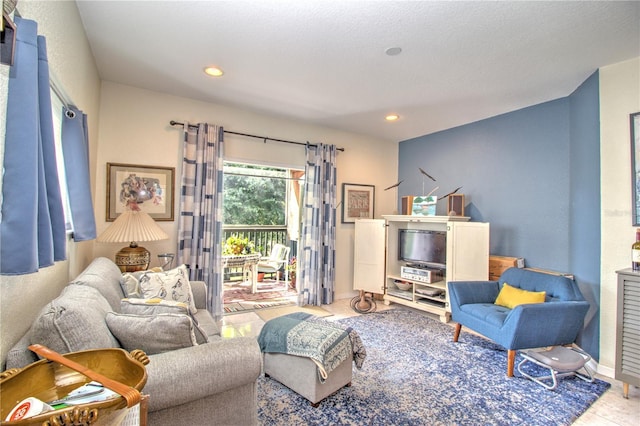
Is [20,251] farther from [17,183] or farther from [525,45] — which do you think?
[525,45]

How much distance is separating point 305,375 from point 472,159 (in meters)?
3.54

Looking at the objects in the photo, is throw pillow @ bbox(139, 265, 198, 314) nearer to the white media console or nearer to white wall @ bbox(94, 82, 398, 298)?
white wall @ bbox(94, 82, 398, 298)

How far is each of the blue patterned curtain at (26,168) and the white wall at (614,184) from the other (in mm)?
3647

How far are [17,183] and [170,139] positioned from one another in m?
2.78

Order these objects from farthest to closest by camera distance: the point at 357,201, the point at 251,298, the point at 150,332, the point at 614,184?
the point at 357,201, the point at 251,298, the point at 614,184, the point at 150,332

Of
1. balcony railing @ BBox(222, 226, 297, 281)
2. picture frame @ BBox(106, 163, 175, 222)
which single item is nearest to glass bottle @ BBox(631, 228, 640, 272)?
picture frame @ BBox(106, 163, 175, 222)

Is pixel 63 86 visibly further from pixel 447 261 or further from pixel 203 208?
pixel 447 261

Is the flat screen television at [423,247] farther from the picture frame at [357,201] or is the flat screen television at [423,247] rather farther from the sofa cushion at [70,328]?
the sofa cushion at [70,328]

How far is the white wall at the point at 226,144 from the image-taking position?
10.6ft


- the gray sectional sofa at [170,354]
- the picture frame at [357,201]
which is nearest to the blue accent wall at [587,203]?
the picture frame at [357,201]

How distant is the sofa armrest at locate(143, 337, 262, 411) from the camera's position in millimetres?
1283

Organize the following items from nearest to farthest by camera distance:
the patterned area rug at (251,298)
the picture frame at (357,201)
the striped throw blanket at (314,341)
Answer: the striped throw blanket at (314,341)
the patterned area rug at (251,298)
the picture frame at (357,201)

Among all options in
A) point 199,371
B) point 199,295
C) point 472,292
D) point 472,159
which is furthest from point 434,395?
point 472,159

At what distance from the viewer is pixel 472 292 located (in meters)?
3.17
